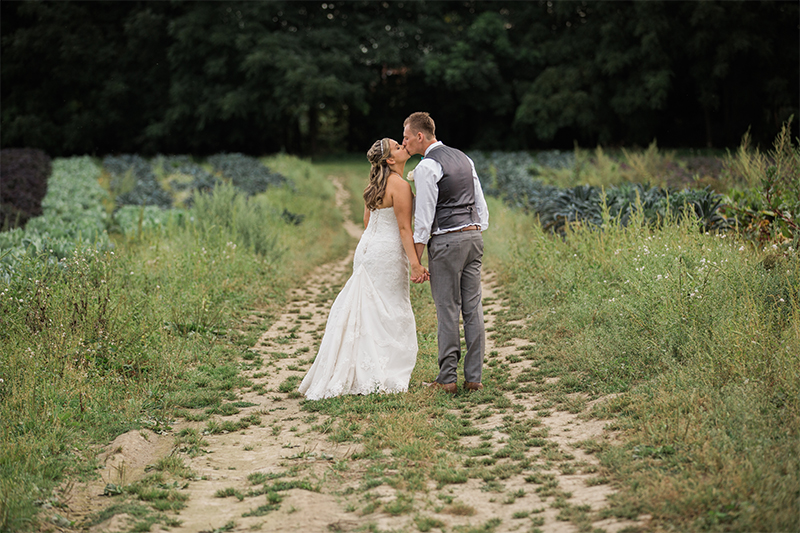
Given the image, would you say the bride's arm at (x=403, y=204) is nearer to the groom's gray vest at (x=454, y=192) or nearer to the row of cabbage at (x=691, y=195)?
the groom's gray vest at (x=454, y=192)

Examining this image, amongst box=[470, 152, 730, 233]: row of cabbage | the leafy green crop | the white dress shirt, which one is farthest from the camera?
Result: box=[470, 152, 730, 233]: row of cabbage

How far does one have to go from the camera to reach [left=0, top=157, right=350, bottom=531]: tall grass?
185 inches

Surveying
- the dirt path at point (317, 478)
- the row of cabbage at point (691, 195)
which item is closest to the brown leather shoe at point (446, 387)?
the dirt path at point (317, 478)

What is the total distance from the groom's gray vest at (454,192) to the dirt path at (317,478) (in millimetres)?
1565

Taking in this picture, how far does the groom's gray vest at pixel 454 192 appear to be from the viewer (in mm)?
5766

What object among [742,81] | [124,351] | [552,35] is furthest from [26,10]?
[124,351]

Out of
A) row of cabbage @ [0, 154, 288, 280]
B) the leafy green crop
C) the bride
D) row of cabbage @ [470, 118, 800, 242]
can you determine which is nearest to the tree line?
row of cabbage @ [0, 154, 288, 280]

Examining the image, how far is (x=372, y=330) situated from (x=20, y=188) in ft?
52.1

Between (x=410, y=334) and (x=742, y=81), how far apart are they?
3320 cm

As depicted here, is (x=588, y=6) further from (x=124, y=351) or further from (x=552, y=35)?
(x=124, y=351)

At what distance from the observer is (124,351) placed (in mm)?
6520

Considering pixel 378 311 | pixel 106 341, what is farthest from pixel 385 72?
pixel 378 311

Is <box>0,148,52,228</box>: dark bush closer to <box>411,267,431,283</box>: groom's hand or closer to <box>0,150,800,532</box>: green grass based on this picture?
<box>0,150,800,532</box>: green grass

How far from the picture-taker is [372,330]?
6.09 meters
